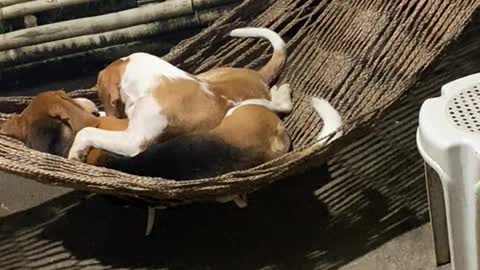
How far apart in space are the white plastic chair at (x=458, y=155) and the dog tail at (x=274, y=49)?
2.29 ft

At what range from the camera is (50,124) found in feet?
6.75

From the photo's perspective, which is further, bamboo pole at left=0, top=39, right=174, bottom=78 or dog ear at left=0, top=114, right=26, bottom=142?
bamboo pole at left=0, top=39, right=174, bottom=78

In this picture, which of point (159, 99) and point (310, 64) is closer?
point (159, 99)

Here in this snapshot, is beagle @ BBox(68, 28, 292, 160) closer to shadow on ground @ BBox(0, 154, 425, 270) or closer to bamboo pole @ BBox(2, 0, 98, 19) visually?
shadow on ground @ BBox(0, 154, 425, 270)

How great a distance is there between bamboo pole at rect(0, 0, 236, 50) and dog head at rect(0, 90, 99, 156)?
2.75 feet

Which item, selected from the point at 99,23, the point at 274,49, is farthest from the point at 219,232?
the point at 99,23

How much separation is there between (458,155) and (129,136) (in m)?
0.81

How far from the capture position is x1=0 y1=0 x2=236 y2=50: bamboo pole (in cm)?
289

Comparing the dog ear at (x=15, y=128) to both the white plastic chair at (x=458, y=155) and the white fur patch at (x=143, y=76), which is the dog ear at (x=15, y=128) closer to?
the white fur patch at (x=143, y=76)

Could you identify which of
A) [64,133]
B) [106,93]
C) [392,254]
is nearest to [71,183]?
[64,133]

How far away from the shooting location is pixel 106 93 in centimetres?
220

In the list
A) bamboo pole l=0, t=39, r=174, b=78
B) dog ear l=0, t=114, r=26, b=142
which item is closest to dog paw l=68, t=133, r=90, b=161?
dog ear l=0, t=114, r=26, b=142

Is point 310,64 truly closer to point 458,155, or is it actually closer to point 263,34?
point 263,34

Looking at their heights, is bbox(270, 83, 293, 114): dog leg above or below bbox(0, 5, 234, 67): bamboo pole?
above
